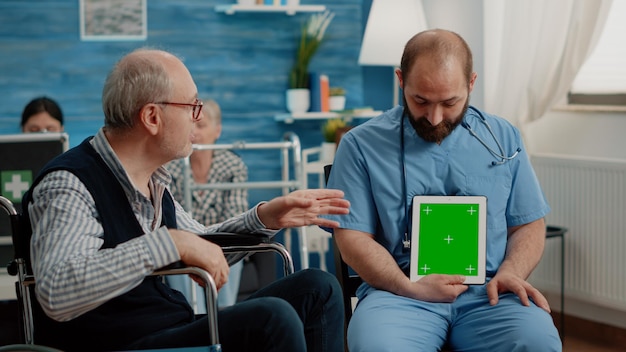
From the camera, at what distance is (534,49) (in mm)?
3932

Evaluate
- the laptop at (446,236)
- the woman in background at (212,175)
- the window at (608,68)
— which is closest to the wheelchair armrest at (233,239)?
the laptop at (446,236)

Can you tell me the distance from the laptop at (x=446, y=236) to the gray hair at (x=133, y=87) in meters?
0.73

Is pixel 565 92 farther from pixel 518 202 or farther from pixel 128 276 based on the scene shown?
pixel 128 276

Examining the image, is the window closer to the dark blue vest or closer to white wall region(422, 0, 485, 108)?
white wall region(422, 0, 485, 108)

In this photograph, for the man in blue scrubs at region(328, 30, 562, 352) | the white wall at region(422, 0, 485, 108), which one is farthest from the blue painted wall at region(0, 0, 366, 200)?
the man in blue scrubs at region(328, 30, 562, 352)

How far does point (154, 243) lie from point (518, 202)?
1.09 meters

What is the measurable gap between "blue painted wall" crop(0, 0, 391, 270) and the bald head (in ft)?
8.05

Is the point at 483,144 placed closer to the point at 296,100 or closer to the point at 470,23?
the point at 470,23

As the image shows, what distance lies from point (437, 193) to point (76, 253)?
1.03 meters

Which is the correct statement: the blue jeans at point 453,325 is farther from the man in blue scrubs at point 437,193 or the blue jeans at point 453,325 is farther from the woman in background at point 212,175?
the woman in background at point 212,175

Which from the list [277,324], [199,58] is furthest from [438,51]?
[199,58]

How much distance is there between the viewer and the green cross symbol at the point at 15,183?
284 centimetres

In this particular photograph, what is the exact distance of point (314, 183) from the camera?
5.01 meters

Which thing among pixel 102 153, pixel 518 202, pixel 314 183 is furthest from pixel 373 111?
pixel 102 153
